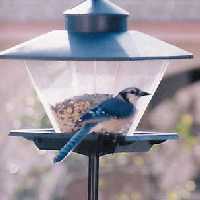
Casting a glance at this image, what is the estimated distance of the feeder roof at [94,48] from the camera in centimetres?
Result: 311

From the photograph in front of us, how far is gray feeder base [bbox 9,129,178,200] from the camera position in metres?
3.24

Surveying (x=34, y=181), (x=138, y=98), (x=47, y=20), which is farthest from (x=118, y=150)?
(x=47, y=20)

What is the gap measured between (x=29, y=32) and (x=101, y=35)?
14.8 ft

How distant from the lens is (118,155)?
7191mm

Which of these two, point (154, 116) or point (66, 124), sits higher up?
point (66, 124)

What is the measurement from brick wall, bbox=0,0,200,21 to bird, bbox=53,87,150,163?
15.2 ft

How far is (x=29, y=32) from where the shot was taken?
775 cm

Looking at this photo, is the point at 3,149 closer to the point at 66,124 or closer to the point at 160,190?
the point at 160,190

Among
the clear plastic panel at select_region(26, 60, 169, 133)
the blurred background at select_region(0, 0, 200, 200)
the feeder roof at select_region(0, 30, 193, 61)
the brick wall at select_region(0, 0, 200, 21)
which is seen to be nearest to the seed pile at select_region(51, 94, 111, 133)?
the clear plastic panel at select_region(26, 60, 169, 133)

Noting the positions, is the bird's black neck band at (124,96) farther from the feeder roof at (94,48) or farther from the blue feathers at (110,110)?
the feeder roof at (94,48)

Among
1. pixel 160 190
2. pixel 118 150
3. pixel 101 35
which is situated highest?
pixel 101 35

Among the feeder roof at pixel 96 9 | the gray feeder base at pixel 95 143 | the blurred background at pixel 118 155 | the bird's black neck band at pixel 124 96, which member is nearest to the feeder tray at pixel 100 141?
the gray feeder base at pixel 95 143

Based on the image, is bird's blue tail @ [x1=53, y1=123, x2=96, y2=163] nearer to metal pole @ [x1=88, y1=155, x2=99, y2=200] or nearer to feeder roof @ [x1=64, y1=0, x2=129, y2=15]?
metal pole @ [x1=88, y1=155, x2=99, y2=200]

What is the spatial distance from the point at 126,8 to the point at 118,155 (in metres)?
1.51
